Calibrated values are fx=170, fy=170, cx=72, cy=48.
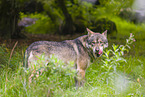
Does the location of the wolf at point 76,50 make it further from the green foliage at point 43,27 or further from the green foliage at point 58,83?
the green foliage at point 43,27

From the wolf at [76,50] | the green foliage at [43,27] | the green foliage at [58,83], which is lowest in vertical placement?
the green foliage at [58,83]

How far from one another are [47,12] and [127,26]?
5.24m

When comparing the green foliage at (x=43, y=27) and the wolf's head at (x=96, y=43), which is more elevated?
the green foliage at (x=43, y=27)

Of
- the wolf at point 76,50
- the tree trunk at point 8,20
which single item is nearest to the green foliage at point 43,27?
the tree trunk at point 8,20

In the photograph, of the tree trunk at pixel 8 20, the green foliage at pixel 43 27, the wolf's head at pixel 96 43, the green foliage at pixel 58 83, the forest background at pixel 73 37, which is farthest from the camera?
the green foliage at pixel 43 27

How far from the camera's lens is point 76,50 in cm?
437

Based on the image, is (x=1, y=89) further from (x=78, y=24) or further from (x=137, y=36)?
(x=78, y=24)

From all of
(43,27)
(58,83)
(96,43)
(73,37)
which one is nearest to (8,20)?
(73,37)

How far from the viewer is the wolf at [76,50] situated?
147 inches

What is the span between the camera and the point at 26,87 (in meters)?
3.24

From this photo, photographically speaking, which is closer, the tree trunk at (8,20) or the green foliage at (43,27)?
the tree trunk at (8,20)

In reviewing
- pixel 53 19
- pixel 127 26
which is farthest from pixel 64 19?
pixel 127 26

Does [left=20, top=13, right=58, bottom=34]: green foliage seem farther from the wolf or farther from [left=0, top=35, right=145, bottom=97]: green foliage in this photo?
[left=0, top=35, right=145, bottom=97]: green foliage

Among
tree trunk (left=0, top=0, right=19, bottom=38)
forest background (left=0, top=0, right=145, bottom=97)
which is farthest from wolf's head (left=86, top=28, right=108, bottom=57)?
tree trunk (left=0, top=0, right=19, bottom=38)
